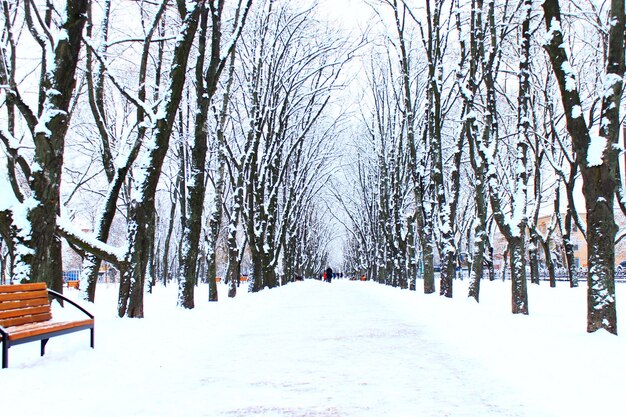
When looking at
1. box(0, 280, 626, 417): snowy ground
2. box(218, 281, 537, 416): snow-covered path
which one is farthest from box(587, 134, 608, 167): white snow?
box(218, 281, 537, 416): snow-covered path

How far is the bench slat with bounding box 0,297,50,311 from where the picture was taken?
6.66m

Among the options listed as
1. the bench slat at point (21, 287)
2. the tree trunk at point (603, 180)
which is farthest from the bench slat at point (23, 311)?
the tree trunk at point (603, 180)

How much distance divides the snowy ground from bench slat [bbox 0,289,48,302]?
700mm

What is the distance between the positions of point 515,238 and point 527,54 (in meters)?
4.12

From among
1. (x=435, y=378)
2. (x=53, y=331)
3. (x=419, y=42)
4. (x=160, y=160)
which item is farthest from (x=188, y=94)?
(x=435, y=378)

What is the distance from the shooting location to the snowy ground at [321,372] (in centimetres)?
518

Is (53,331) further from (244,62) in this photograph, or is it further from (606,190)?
(244,62)

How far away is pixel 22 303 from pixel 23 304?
0.10 feet

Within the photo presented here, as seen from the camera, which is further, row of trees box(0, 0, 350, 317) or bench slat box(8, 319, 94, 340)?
row of trees box(0, 0, 350, 317)

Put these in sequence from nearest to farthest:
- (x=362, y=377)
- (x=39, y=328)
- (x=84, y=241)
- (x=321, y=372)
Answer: (x=362, y=377), (x=39, y=328), (x=321, y=372), (x=84, y=241)

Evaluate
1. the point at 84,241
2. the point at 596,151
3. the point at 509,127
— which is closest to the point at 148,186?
the point at 84,241

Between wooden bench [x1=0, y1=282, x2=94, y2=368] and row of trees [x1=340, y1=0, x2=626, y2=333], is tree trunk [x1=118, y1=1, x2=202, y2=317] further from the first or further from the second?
row of trees [x1=340, y1=0, x2=626, y2=333]

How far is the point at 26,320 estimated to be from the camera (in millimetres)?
7195

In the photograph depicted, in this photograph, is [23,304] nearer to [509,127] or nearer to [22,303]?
[22,303]
